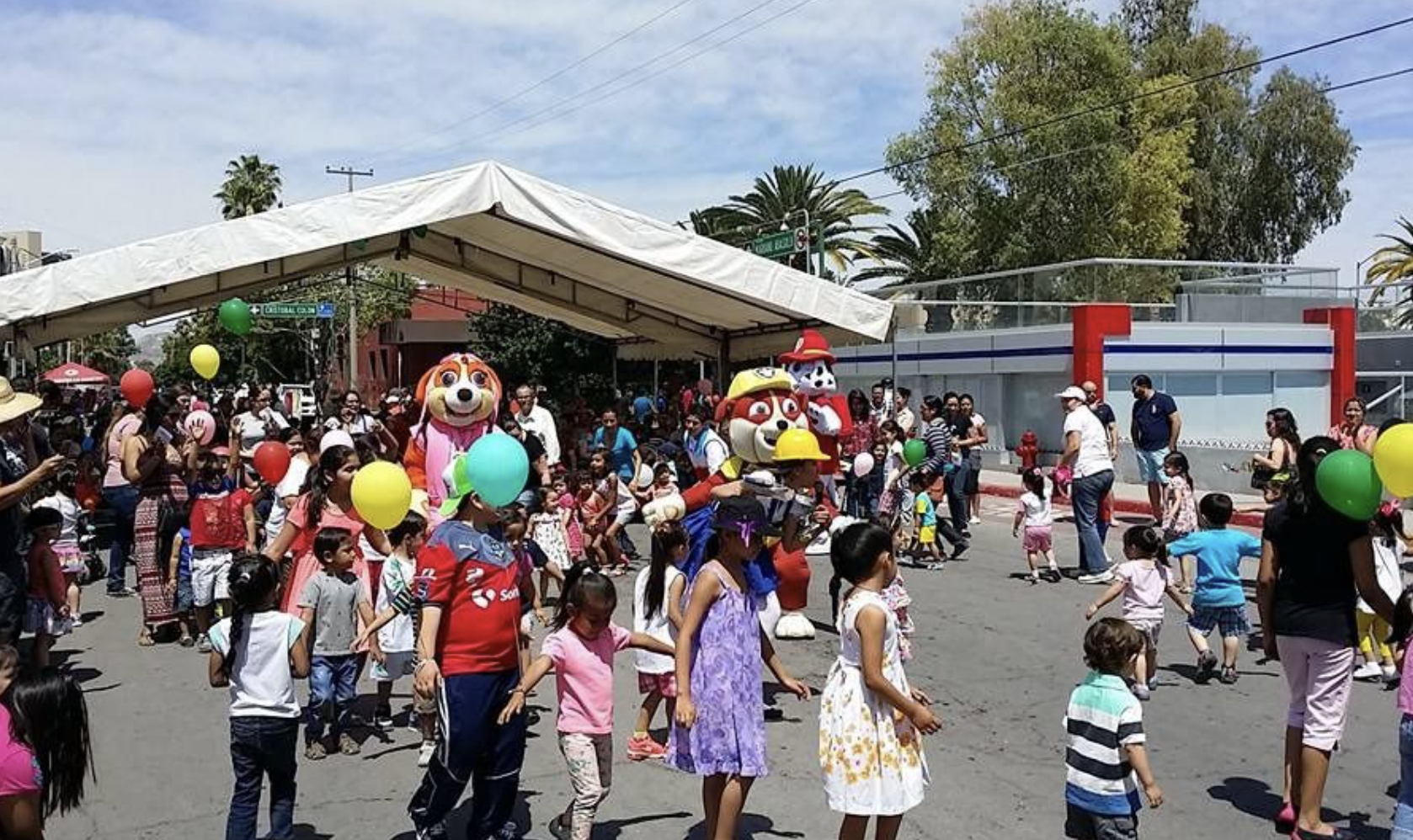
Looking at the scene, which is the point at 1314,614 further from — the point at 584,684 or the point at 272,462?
the point at 272,462

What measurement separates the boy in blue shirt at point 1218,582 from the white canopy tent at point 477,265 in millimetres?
5454

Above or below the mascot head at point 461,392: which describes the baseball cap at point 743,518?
below

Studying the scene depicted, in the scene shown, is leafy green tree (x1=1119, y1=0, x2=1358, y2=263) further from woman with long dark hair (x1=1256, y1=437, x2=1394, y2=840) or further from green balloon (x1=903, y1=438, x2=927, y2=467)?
woman with long dark hair (x1=1256, y1=437, x2=1394, y2=840)

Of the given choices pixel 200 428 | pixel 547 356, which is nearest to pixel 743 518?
pixel 200 428

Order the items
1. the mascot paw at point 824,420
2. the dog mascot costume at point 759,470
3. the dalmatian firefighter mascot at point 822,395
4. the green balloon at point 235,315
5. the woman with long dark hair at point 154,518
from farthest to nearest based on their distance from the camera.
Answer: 1. the green balloon at point 235,315
2. the dalmatian firefighter mascot at point 822,395
3. the mascot paw at point 824,420
4. the woman with long dark hair at point 154,518
5. the dog mascot costume at point 759,470

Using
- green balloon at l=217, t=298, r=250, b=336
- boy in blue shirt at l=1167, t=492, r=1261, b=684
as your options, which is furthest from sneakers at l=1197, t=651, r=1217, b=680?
green balloon at l=217, t=298, r=250, b=336

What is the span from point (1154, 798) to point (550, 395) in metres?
31.4

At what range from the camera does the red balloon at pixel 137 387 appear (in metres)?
11.0

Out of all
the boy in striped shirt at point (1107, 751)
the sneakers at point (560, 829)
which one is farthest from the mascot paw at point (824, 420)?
the boy in striped shirt at point (1107, 751)

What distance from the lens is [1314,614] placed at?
4707 mm

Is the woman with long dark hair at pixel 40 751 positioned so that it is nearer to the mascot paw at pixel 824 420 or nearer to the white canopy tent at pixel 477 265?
the mascot paw at pixel 824 420

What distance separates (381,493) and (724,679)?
1994 mm

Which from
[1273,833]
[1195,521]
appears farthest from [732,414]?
[1195,521]

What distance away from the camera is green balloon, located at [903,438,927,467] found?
38.8ft
